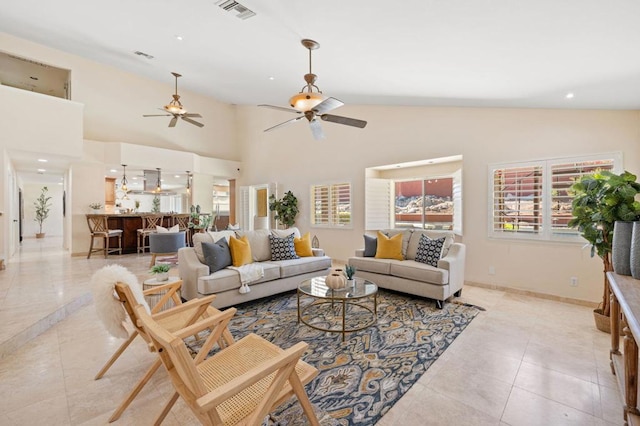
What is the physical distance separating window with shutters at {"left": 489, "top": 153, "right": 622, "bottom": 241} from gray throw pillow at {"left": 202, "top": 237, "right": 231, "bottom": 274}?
4108mm

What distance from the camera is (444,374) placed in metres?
2.26

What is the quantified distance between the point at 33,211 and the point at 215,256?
41.2ft

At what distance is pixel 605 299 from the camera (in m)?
3.01

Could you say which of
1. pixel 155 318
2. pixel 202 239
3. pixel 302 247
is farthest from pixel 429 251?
pixel 155 318

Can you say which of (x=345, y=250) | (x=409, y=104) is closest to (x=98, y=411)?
(x=345, y=250)

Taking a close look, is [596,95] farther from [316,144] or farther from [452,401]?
[316,144]

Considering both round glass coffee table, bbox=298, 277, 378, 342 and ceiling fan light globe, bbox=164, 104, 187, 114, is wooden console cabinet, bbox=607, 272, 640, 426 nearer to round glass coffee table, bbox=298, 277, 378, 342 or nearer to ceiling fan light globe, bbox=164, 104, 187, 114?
round glass coffee table, bbox=298, 277, 378, 342

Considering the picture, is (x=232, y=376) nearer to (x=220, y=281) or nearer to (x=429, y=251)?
(x=220, y=281)

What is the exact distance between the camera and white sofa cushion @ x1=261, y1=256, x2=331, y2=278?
4094 millimetres

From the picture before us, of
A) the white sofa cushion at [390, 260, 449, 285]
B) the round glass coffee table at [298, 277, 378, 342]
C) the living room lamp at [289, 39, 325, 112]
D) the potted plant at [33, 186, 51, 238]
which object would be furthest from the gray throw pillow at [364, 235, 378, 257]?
the potted plant at [33, 186, 51, 238]

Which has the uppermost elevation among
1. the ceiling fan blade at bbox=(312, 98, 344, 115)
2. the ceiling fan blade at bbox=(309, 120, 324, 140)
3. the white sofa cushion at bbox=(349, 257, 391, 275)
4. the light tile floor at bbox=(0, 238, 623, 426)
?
the ceiling fan blade at bbox=(312, 98, 344, 115)

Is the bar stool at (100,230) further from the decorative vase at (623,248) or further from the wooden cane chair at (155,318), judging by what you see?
the decorative vase at (623,248)

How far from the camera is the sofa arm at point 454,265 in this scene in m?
3.77

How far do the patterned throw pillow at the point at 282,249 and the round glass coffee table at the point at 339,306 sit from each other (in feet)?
2.77
